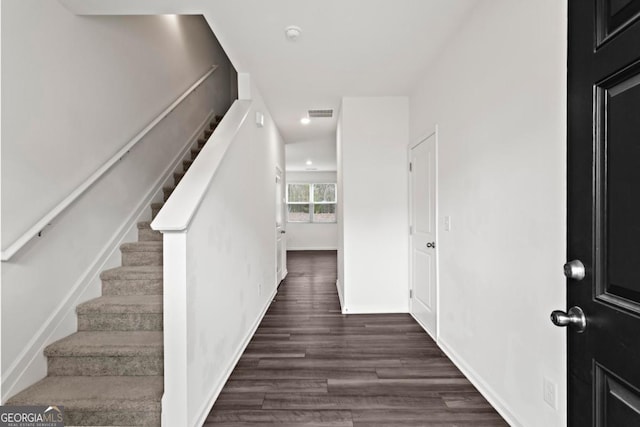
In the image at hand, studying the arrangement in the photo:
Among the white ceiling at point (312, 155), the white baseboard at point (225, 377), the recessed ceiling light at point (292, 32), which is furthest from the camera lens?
the white ceiling at point (312, 155)

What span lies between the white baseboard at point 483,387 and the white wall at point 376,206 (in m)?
1.18

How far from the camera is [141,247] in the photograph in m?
2.67

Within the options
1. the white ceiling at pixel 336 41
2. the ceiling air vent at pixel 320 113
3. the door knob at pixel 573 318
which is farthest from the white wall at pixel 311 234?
the door knob at pixel 573 318

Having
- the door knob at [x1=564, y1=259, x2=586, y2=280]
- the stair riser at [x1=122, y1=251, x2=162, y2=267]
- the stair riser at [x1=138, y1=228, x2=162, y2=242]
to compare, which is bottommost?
the stair riser at [x1=122, y1=251, x2=162, y2=267]

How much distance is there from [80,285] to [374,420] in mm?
2150

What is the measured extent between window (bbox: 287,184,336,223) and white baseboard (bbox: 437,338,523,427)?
818 centimetres

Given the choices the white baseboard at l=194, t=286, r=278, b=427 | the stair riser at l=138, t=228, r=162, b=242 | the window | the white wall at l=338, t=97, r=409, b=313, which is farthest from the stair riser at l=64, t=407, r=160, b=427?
the window

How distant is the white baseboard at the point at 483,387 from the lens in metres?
1.79

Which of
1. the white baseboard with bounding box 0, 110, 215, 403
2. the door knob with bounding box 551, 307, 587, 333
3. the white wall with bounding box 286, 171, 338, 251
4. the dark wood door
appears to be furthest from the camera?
the white wall with bounding box 286, 171, 338, 251

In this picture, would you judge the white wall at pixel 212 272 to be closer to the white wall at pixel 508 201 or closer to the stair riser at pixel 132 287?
the stair riser at pixel 132 287

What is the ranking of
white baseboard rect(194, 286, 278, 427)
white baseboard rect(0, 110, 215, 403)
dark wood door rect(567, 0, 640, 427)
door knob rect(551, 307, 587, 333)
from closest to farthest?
dark wood door rect(567, 0, 640, 427)
door knob rect(551, 307, 587, 333)
white baseboard rect(0, 110, 215, 403)
white baseboard rect(194, 286, 278, 427)

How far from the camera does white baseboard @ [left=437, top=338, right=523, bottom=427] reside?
1.79m

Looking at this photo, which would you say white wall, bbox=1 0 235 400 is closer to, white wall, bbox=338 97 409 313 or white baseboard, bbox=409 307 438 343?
white wall, bbox=338 97 409 313

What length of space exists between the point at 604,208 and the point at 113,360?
2.41 meters
